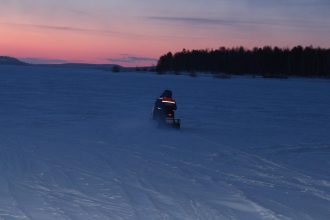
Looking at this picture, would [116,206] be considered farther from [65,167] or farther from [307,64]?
[307,64]

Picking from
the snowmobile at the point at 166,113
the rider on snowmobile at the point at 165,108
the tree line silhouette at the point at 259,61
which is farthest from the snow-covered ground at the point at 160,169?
the tree line silhouette at the point at 259,61

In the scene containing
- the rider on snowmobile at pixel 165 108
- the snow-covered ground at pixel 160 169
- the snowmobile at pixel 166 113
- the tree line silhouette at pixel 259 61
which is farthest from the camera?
the tree line silhouette at pixel 259 61

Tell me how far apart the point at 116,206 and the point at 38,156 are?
149 inches

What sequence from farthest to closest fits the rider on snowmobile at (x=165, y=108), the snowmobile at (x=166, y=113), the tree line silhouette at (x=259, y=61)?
the tree line silhouette at (x=259, y=61), the rider on snowmobile at (x=165, y=108), the snowmobile at (x=166, y=113)

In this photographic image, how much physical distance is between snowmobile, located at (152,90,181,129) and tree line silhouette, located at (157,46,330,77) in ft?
261

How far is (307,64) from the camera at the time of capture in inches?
3762

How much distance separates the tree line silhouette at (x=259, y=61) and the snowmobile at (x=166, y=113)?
7941 centimetres

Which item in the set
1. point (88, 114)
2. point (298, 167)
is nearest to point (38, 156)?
point (298, 167)

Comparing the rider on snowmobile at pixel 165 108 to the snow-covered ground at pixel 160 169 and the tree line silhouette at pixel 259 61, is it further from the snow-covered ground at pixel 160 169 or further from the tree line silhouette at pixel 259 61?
the tree line silhouette at pixel 259 61

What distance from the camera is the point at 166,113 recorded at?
1531cm

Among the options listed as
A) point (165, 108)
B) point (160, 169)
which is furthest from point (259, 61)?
point (160, 169)

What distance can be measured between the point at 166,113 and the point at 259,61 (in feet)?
287

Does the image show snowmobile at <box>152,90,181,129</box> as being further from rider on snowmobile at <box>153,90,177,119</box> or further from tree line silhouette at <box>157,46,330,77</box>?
tree line silhouette at <box>157,46,330,77</box>

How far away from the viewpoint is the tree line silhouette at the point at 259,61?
94.8 meters
